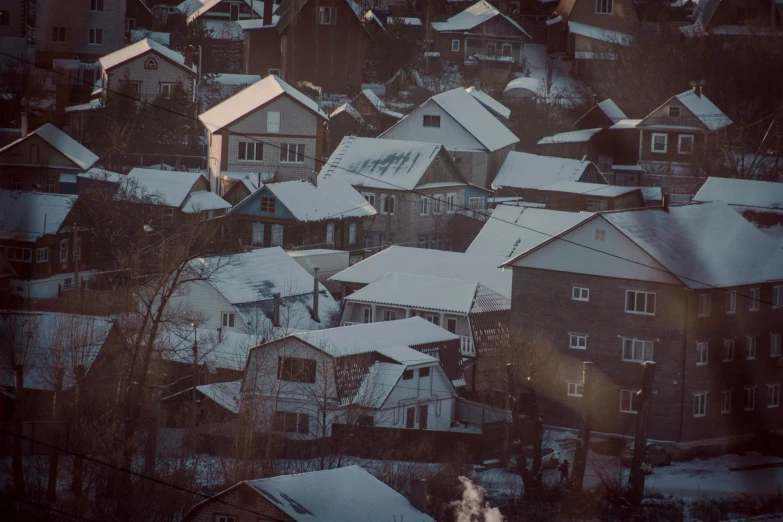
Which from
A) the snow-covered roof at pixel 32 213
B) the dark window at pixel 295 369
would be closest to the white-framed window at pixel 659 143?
the snow-covered roof at pixel 32 213

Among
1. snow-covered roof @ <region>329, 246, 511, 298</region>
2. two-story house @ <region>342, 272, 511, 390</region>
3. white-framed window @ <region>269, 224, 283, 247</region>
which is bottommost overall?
two-story house @ <region>342, 272, 511, 390</region>

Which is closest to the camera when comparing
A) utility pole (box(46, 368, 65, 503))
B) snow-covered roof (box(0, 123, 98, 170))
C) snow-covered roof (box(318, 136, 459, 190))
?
utility pole (box(46, 368, 65, 503))

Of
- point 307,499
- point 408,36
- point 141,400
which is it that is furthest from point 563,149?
point 307,499

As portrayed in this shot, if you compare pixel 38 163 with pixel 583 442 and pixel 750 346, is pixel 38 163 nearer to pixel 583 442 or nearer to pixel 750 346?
pixel 583 442

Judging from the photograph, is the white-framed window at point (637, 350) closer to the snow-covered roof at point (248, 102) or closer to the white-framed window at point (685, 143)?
the snow-covered roof at point (248, 102)

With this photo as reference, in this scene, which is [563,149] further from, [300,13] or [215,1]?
[215,1]

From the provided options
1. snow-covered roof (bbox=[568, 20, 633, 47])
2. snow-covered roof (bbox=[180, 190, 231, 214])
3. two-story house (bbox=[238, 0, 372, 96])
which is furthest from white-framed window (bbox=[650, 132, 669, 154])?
snow-covered roof (bbox=[180, 190, 231, 214])

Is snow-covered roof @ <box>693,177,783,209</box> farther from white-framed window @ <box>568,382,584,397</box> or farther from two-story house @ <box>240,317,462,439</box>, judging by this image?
two-story house @ <box>240,317,462,439</box>
